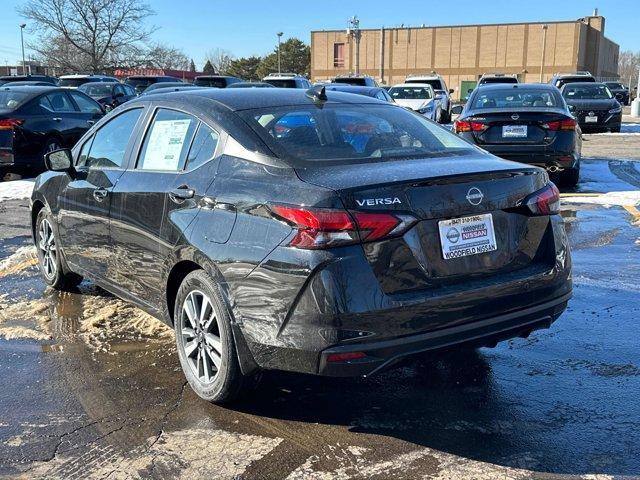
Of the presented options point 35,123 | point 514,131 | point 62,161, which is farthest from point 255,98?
point 35,123

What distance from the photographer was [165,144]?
4172mm

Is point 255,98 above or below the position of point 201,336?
above

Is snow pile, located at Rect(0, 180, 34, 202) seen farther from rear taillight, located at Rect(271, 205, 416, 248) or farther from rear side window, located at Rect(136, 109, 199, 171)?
rear taillight, located at Rect(271, 205, 416, 248)

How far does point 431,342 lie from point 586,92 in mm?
21621

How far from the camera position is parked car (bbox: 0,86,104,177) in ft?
38.5

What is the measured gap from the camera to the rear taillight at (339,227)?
2969 mm

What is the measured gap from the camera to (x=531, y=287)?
3.41 metres

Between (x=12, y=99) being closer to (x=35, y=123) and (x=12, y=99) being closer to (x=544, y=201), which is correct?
(x=35, y=123)

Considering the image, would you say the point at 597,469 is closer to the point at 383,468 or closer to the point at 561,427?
the point at 561,427

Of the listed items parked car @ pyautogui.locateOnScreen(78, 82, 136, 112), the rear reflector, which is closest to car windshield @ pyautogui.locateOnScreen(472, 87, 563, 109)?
the rear reflector

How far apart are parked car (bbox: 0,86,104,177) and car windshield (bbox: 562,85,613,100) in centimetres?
1578

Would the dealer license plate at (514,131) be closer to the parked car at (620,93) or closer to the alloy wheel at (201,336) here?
the alloy wheel at (201,336)

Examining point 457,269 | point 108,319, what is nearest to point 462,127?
point 108,319

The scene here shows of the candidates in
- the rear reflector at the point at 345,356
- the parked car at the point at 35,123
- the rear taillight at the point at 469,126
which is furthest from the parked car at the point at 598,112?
the rear reflector at the point at 345,356
